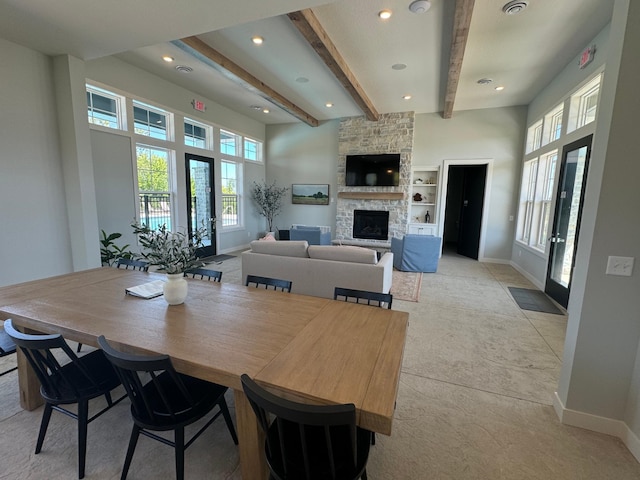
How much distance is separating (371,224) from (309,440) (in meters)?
6.63

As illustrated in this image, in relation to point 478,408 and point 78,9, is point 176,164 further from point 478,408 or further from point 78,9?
point 478,408

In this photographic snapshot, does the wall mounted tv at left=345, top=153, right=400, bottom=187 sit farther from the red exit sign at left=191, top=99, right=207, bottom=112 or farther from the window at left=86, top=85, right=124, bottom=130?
the window at left=86, top=85, right=124, bottom=130

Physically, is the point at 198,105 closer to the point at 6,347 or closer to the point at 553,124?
the point at 6,347

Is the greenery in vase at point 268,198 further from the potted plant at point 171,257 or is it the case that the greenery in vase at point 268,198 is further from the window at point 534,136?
the potted plant at point 171,257

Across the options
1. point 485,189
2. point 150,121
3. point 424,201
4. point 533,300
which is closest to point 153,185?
point 150,121

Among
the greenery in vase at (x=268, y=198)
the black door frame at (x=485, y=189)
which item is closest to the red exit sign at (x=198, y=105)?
the greenery in vase at (x=268, y=198)

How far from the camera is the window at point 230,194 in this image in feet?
23.5

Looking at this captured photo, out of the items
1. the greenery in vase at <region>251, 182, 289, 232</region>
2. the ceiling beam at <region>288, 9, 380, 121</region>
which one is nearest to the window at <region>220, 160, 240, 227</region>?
the greenery in vase at <region>251, 182, 289, 232</region>

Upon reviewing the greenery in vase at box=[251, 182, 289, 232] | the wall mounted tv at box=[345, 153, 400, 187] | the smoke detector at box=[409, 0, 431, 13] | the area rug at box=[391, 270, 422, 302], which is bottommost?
the area rug at box=[391, 270, 422, 302]

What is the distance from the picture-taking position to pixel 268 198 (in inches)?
321

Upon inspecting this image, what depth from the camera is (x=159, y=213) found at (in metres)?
5.55

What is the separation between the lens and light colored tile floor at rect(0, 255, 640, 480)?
1.55 meters

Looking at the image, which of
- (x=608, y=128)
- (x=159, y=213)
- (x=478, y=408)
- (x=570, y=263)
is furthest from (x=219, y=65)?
(x=570, y=263)

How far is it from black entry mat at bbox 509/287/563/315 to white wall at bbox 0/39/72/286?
6.17 meters
